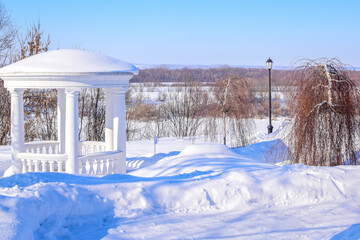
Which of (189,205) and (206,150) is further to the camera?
(206,150)

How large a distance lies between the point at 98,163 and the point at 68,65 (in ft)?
8.51

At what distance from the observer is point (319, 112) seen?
10703mm

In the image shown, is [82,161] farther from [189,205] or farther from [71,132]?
[189,205]

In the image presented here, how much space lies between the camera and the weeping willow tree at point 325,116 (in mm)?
10719

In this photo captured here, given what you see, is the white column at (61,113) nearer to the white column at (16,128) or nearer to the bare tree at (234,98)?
the white column at (16,128)

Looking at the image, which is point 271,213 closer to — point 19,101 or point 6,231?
point 6,231

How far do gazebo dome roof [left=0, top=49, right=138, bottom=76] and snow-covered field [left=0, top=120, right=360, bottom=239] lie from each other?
2859 mm

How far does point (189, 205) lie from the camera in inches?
270

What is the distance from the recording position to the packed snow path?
565 cm

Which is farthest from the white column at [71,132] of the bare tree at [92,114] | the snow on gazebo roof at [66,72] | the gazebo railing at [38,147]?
the bare tree at [92,114]

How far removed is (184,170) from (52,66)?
394cm

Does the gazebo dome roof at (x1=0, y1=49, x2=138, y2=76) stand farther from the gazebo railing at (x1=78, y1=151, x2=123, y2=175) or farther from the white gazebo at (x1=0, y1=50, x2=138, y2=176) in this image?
the gazebo railing at (x1=78, y1=151, x2=123, y2=175)

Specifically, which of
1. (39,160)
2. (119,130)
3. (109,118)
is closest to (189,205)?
(119,130)

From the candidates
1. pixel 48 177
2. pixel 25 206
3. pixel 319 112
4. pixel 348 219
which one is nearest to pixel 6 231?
pixel 25 206
